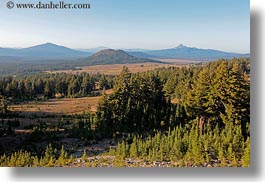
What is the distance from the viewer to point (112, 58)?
6719 mm

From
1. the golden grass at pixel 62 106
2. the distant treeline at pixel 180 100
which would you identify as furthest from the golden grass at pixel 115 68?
the golden grass at pixel 62 106

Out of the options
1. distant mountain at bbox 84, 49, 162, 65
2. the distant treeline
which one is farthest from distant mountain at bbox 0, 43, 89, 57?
the distant treeline

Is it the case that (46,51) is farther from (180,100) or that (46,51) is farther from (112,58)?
(180,100)

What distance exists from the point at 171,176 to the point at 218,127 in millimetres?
1581

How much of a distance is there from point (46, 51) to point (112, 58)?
118 centimetres

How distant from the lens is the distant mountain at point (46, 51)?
6.23 metres

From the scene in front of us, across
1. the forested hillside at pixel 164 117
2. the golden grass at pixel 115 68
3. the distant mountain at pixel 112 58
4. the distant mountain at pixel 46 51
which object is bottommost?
the forested hillside at pixel 164 117

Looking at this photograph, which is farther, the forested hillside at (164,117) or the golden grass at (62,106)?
the golden grass at (62,106)

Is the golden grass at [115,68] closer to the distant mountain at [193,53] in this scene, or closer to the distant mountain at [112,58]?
the distant mountain at [112,58]

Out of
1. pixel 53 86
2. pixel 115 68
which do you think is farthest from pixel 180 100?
pixel 53 86

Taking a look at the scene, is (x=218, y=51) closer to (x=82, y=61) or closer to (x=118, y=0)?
(x=118, y=0)

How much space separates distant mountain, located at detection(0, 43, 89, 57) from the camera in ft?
20.4

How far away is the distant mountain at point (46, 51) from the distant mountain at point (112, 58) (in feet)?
0.77

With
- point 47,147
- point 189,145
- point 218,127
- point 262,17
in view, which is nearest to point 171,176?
point 189,145
